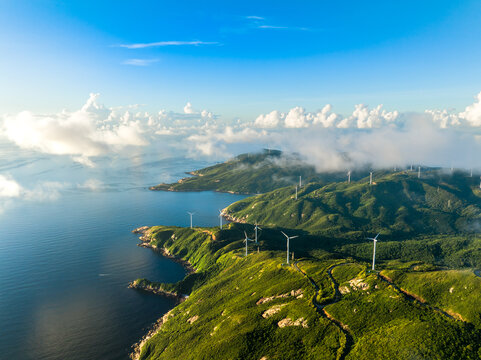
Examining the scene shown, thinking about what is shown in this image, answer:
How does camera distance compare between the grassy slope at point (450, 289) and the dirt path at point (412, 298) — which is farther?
the dirt path at point (412, 298)

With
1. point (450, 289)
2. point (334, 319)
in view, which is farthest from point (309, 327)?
point (450, 289)

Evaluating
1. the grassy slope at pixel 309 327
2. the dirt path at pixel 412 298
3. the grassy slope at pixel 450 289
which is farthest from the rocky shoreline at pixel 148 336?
the grassy slope at pixel 450 289

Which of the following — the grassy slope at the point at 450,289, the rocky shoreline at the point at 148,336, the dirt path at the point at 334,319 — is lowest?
the rocky shoreline at the point at 148,336

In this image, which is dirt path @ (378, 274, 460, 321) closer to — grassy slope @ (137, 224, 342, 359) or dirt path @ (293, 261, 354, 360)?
dirt path @ (293, 261, 354, 360)

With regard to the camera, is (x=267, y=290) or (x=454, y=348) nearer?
(x=454, y=348)

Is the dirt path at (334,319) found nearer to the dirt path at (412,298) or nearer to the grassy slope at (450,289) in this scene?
the dirt path at (412,298)

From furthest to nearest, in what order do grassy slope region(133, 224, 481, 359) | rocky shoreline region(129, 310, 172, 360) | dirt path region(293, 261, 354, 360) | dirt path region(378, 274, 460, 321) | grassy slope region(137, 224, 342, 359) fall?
rocky shoreline region(129, 310, 172, 360), grassy slope region(137, 224, 342, 359), dirt path region(378, 274, 460, 321), dirt path region(293, 261, 354, 360), grassy slope region(133, 224, 481, 359)

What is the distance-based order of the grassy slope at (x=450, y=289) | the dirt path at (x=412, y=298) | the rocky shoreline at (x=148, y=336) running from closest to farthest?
1. the grassy slope at (x=450, y=289)
2. the dirt path at (x=412, y=298)
3. the rocky shoreline at (x=148, y=336)

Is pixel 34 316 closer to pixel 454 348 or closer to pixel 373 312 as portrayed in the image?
pixel 373 312

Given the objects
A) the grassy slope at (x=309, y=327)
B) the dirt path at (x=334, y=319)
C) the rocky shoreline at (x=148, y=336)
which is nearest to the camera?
the grassy slope at (x=309, y=327)

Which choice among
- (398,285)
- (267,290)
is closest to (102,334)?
(267,290)

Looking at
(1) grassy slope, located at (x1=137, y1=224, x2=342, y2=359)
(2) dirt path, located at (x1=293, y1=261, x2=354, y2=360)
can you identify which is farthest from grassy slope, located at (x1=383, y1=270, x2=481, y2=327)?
(1) grassy slope, located at (x1=137, y1=224, x2=342, y2=359)
